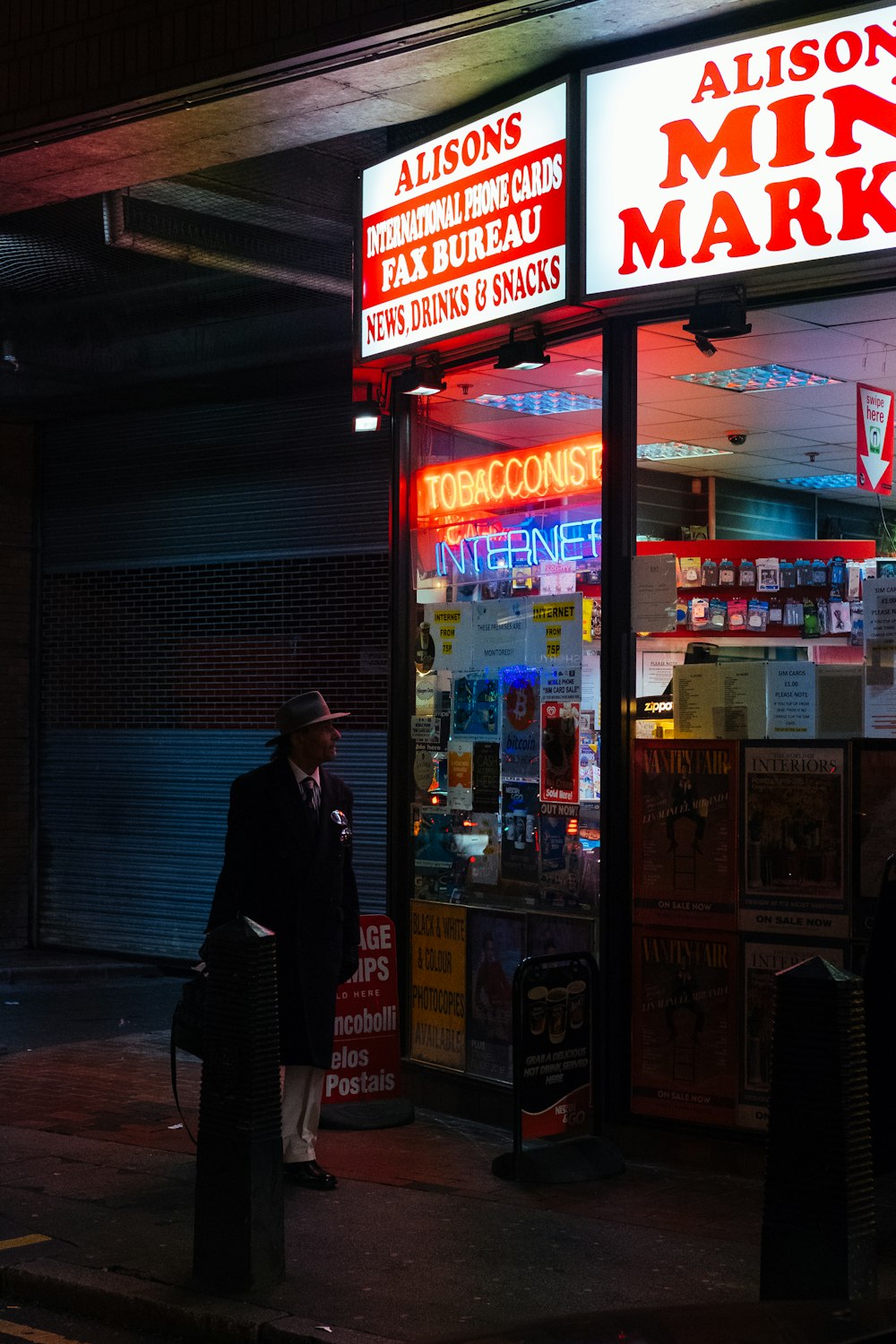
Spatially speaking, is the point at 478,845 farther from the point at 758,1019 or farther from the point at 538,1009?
the point at 758,1019

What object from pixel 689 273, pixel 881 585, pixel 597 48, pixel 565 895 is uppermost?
pixel 597 48

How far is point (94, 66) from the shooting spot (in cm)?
862

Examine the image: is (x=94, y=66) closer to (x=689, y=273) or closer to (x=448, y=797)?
(x=689, y=273)

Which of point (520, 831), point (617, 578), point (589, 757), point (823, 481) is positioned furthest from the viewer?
point (823, 481)

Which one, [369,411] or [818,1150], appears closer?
[818,1150]

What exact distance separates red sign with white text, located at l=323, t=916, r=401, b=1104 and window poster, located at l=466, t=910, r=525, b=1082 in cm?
43

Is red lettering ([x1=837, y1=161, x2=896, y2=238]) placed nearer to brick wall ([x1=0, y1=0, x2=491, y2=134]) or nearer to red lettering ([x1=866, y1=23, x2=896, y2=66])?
red lettering ([x1=866, y1=23, x2=896, y2=66])

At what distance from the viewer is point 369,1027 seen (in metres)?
8.25

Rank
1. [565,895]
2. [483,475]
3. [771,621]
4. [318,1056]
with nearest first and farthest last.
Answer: [318,1056], [565,895], [483,475], [771,621]

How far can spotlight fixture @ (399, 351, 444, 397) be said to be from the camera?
348 inches

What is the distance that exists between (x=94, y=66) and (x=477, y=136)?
2178 mm

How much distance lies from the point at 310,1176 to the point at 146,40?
5.81 metres

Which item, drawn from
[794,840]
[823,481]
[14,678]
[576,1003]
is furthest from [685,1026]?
[14,678]

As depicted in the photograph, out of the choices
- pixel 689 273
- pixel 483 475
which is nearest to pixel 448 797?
pixel 483 475
